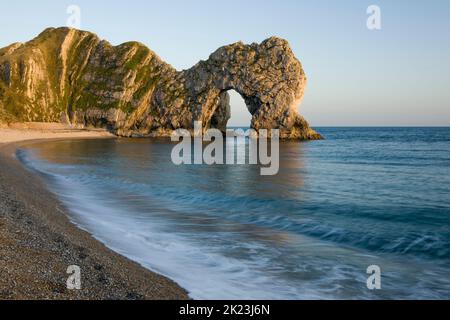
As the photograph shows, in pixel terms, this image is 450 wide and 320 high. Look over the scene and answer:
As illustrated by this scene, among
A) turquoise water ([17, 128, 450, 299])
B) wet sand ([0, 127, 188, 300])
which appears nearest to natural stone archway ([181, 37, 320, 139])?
turquoise water ([17, 128, 450, 299])

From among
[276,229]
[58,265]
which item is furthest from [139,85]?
[58,265]

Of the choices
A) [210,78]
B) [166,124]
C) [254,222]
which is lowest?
[254,222]

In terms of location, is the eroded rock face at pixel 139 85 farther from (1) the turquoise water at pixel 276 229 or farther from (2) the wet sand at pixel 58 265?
(2) the wet sand at pixel 58 265

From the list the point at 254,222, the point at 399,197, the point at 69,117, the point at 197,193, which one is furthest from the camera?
the point at 69,117

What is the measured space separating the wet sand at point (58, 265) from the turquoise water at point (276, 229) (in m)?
1.00

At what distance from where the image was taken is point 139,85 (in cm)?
15750

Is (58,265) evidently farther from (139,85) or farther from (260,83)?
(139,85)

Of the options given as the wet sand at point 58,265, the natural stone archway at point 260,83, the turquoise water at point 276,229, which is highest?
the natural stone archway at point 260,83

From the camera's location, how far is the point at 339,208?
25250 millimetres

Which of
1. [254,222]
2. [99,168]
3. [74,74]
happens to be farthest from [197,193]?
[74,74]

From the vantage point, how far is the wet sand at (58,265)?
30.3ft

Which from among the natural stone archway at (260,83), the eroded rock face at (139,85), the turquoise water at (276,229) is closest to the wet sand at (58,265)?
the turquoise water at (276,229)

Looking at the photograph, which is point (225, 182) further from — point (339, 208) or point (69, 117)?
point (69, 117)

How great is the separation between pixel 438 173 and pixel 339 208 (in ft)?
71.8
